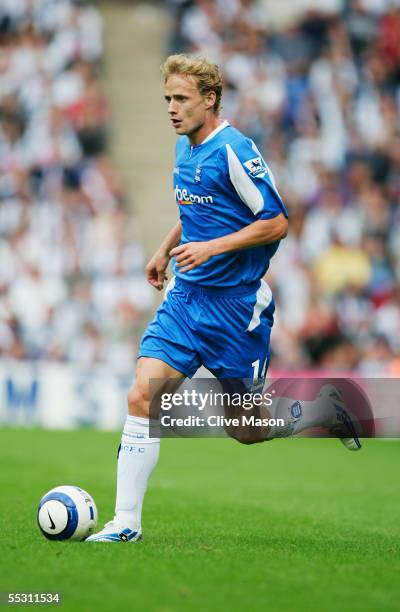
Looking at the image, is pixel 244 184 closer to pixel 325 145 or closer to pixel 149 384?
pixel 149 384

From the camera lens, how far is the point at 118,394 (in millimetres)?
16531

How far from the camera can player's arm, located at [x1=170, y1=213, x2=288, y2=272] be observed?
616cm

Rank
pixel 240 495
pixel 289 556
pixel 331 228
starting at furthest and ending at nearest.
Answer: pixel 331 228 < pixel 240 495 < pixel 289 556

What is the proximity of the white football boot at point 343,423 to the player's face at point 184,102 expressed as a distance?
1878 mm

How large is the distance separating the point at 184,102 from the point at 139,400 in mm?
1647

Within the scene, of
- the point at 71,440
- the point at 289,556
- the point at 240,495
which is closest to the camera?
the point at 289,556

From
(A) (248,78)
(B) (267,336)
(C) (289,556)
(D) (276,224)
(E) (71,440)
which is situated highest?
(A) (248,78)

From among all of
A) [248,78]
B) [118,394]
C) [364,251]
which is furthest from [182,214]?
[248,78]

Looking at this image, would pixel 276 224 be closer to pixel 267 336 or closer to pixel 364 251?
pixel 267 336

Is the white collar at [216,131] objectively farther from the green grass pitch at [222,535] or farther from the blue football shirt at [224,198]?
the green grass pitch at [222,535]

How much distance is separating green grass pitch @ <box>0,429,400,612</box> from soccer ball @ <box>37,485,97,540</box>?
10 centimetres

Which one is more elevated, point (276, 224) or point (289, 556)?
point (276, 224)

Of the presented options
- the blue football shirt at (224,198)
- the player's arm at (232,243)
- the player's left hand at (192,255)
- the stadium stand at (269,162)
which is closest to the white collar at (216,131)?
the blue football shirt at (224,198)

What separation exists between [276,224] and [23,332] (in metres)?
12.0
